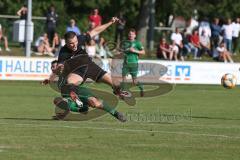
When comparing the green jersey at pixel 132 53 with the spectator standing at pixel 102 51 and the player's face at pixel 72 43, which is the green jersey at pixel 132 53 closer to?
the player's face at pixel 72 43

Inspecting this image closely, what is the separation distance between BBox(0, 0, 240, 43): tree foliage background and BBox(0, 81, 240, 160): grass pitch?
28862mm

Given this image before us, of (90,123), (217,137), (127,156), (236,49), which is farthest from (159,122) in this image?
(236,49)

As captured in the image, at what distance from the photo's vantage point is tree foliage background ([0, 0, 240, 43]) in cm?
5316

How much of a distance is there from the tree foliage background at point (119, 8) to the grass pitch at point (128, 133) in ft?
94.7

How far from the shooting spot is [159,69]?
31484 mm

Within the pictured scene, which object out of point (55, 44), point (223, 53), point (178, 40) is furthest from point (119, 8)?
point (55, 44)

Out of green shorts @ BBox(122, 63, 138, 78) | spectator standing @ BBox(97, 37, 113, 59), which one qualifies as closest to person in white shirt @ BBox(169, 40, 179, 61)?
spectator standing @ BBox(97, 37, 113, 59)

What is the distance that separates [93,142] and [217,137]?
2.33 meters

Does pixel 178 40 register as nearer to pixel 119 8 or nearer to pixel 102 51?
pixel 102 51

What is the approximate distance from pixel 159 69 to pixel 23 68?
5137mm

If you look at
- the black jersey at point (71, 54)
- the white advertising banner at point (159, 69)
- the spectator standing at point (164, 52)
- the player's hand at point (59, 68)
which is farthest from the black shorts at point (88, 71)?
the spectator standing at point (164, 52)

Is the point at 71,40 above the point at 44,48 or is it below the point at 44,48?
above

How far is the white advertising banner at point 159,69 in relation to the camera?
30203 millimetres

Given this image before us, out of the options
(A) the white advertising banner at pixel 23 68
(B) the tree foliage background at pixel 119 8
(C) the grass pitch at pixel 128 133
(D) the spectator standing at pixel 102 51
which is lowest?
(C) the grass pitch at pixel 128 133
